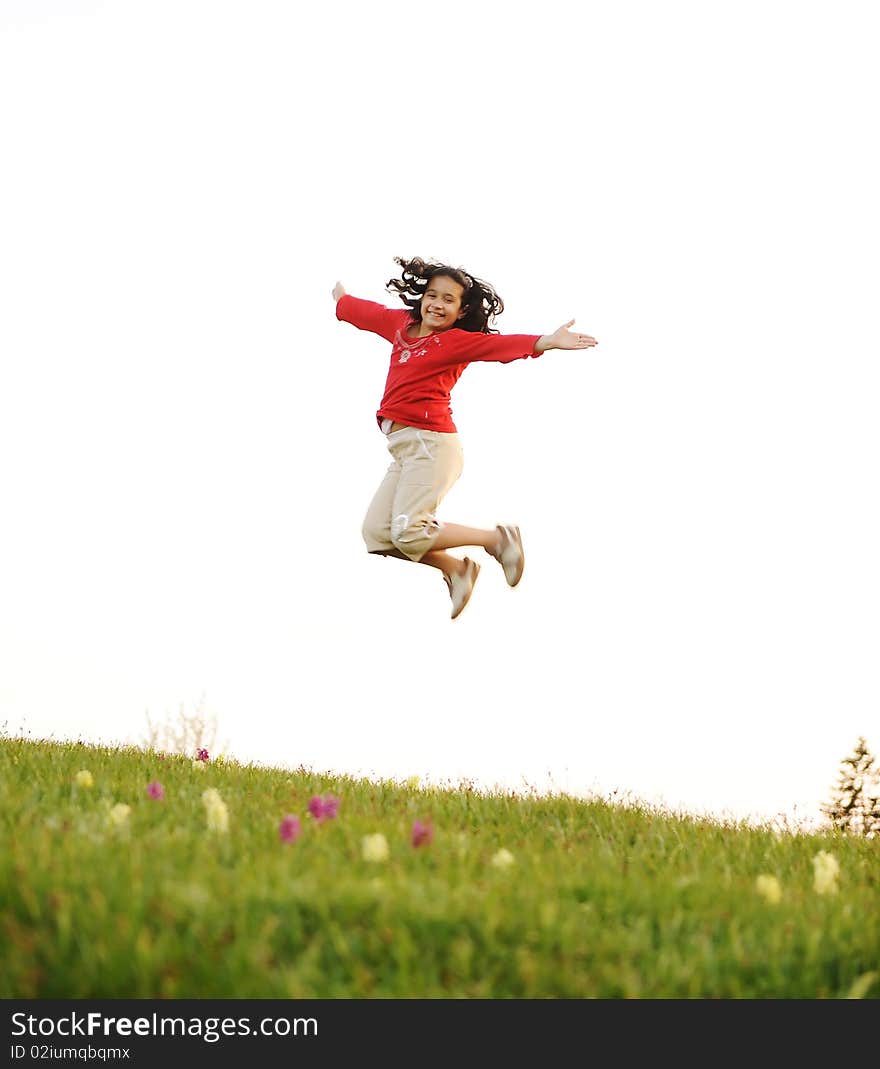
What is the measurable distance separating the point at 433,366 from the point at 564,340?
42.6 inches

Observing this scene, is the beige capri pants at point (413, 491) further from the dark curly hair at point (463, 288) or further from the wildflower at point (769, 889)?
the wildflower at point (769, 889)

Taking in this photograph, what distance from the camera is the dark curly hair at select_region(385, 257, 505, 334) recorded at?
8.80m

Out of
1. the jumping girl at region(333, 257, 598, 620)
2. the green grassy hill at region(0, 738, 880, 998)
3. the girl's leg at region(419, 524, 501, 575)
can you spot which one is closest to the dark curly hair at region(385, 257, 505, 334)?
the jumping girl at region(333, 257, 598, 620)

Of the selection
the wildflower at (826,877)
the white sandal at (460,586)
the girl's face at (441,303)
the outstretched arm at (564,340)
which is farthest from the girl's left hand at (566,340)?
the wildflower at (826,877)

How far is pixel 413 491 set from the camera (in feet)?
27.0

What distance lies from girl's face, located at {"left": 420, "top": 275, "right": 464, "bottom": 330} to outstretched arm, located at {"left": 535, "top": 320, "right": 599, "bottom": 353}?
1020 mm

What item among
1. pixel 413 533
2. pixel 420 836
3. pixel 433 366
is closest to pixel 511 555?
pixel 413 533

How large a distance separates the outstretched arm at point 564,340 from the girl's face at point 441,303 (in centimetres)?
102

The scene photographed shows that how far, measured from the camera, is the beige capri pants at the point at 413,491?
8.23 metres

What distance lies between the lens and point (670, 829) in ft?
21.9

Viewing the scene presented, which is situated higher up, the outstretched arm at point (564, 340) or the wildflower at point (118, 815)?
the outstretched arm at point (564, 340)

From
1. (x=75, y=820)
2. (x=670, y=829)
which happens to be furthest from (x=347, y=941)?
(x=670, y=829)

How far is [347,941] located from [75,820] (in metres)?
1.88
